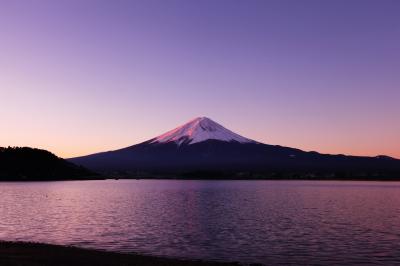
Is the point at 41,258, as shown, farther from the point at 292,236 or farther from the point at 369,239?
the point at 369,239

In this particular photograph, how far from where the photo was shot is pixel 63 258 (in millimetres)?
31703

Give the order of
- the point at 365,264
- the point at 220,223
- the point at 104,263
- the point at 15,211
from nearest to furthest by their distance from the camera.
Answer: the point at 104,263, the point at 365,264, the point at 220,223, the point at 15,211

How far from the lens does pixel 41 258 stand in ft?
101

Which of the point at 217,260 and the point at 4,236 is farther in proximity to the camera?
the point at 4,236

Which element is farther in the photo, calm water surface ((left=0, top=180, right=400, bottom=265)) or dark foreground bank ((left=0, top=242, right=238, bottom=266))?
calm water surface ((left=0, top=180, right=400, bottom=265))

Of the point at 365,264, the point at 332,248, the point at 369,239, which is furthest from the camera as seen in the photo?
the point at 369,239

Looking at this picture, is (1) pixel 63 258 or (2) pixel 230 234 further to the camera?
(2) pixel 230 234

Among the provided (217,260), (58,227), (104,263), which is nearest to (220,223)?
(58,227)

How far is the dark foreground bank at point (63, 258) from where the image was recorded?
96.8 feet

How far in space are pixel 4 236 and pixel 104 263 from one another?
67.8ft

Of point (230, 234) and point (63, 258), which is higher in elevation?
point (230, 234)

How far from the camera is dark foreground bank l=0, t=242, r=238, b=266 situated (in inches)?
1162

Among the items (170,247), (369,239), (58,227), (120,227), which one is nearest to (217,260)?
(170,247)

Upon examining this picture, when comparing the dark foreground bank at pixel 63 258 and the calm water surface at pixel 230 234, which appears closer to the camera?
the dark foreground bank at pixel 63 258
